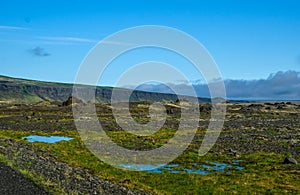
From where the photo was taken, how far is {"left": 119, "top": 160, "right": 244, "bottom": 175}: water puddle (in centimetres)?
4353

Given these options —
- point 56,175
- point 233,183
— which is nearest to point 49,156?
point 56,175

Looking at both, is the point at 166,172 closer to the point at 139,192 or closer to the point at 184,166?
the point at 184,166

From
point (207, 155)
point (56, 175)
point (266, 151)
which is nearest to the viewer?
point (56, 175)

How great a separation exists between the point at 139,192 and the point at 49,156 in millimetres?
19101

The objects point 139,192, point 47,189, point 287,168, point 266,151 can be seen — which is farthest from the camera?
point 266,151

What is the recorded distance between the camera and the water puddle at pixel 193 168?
43534mm

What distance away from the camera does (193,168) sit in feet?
149

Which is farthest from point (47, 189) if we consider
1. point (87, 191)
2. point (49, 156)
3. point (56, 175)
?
point (49, 156)

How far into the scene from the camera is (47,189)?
1121 inches

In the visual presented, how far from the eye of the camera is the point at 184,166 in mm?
46719

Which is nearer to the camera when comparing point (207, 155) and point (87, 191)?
point (87, 191)

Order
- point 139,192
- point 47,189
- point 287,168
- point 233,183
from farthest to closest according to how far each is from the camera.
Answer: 1. point 287,168
2. point 233,183
3. point 139,192
4. point 47,189

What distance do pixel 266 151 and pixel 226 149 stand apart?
565 cm

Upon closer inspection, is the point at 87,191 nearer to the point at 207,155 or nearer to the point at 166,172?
the point at 166,172
